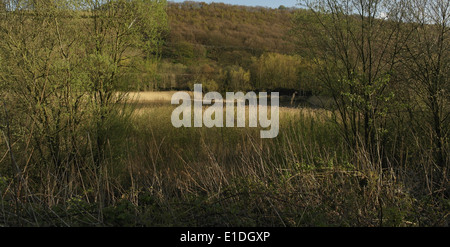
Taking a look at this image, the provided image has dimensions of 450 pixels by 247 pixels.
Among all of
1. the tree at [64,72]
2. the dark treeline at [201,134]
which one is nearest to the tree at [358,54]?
the dark treeline at [201,134]

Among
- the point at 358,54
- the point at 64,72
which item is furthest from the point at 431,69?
the point at 64,72

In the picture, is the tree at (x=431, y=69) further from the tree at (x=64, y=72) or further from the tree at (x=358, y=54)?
the tree at (x=64, y=72)

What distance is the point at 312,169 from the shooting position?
15.6ft

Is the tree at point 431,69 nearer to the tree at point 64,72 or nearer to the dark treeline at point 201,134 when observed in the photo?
the dark treeline at point 201,134

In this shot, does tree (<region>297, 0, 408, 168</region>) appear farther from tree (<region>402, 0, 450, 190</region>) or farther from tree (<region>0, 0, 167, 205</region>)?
tree (<region>0, 0, 167, 205</region>)

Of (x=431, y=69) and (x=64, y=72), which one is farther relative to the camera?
(x=64, y=72)

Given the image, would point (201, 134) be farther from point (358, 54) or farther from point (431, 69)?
point (431, 69)

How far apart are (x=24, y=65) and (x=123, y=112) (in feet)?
7.71

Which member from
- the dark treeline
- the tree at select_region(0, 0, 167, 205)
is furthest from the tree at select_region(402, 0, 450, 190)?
the tree at select_region(0, 0, 167, 205)

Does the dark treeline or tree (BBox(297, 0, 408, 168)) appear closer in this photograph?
the dark treeline

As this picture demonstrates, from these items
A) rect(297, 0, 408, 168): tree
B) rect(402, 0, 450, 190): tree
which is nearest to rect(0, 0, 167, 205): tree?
rect(297, 0, 408, 168): tree

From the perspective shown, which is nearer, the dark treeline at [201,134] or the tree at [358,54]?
the dark treeline at [201,134]
